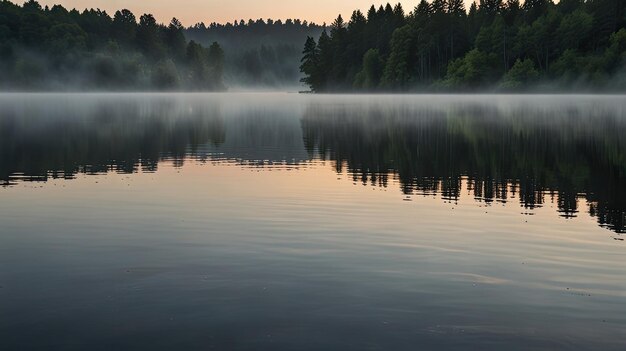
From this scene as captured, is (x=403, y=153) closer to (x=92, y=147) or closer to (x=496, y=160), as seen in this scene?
(x=496, y=160)

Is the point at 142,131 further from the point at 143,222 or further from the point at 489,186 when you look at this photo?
the point at 143,222

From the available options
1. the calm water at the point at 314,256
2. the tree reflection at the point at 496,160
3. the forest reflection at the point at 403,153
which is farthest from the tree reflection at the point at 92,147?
the tree reflection at the point at 496,160

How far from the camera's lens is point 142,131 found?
6488 cm

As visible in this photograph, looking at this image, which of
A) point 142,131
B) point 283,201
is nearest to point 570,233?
point 283,201

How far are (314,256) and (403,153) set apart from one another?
27.9 metres

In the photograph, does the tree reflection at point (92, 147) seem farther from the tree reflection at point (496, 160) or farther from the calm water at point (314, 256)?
the tree reflection at point (496, 160)

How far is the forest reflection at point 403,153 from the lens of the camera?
96.9 ft

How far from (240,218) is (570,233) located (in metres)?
8.65

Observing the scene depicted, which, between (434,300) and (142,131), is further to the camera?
(142,131)

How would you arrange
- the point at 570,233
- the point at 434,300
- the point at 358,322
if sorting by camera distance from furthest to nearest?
the point at 570,233 < the point at 434,300 < the point at 358,322

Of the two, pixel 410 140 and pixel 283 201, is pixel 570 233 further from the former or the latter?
pixel 410 140

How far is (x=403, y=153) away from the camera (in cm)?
4459

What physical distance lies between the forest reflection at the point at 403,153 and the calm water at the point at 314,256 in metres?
0.31

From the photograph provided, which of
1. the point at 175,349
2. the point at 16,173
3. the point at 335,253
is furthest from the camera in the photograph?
the point at 16,173
